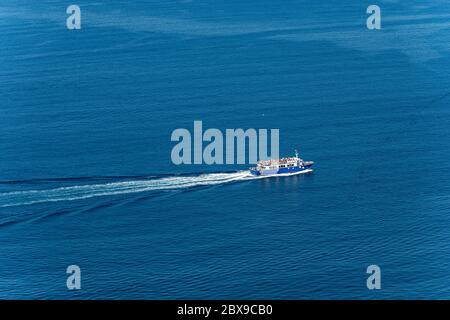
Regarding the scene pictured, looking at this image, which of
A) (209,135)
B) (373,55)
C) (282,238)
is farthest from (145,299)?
(373,55)

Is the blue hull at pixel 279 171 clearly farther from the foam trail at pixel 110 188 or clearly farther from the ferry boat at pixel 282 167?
the foam trail at pixel 110 188

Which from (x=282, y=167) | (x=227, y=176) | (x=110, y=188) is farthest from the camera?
(x=282, y=167)

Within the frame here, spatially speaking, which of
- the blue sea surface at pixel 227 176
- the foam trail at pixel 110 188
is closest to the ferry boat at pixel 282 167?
the blue sea surface at pixel 227 176

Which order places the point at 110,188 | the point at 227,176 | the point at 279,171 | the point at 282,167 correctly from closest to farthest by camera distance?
the point at 110,188 → the point at 227,176 → the point at 282,167 → the point at 279,171

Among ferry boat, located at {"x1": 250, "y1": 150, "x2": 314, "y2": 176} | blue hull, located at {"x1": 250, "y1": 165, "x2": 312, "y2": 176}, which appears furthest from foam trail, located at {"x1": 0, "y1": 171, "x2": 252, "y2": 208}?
ferry boat, located at {"x1": 250, "y1": 150, "x2": 314, "y2": 176}

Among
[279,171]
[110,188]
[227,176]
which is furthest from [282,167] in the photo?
[110,188]

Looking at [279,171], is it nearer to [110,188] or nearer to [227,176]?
[227,176]

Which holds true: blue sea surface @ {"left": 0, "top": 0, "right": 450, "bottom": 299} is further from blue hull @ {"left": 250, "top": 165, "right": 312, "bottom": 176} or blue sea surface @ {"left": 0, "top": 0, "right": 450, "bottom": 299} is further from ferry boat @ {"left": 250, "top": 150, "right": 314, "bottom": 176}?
ferry boat @ {"left": 250, "top": 150, "right": 314, "bottom": 176}
